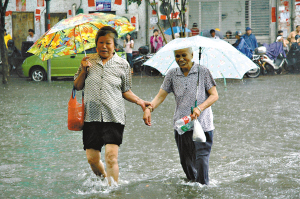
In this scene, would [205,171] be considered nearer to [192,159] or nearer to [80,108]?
[192,159]

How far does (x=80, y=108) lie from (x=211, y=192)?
1.50m

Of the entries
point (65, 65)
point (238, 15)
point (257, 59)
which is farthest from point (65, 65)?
point (238, 15)

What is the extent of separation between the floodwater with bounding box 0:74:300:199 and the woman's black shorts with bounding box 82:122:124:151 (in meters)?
0.51

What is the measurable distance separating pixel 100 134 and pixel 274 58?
1711 cm

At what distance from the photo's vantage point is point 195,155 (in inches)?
182

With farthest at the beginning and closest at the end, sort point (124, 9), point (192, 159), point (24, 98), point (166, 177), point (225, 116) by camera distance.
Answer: point (124, 9)
point (24, 98)
point (225, 116)
point (166, 177)
point (192, 159)

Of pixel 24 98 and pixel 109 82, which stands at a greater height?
pixel 109 82

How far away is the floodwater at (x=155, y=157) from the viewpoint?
4.71m

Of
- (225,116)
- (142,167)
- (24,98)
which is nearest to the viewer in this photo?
(142,167)

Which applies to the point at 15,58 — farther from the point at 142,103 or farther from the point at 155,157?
the point at 142,103

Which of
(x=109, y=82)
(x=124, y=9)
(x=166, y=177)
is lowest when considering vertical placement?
(x=166, y=177)

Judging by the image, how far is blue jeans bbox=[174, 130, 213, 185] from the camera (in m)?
4.48

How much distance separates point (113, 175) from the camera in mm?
4523

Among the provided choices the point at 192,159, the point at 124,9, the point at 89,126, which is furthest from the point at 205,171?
the point at 124,9
